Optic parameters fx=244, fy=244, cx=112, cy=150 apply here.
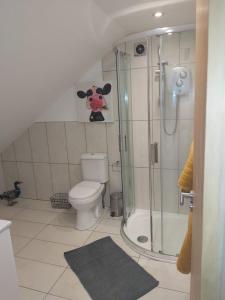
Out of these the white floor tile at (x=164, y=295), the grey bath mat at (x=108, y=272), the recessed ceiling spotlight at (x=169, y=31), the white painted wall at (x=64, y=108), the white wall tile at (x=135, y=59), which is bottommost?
the white floor tile at (x=164, y=295)

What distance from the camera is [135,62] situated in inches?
102

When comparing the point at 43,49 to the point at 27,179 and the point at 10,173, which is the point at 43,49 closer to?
the point at 27,179

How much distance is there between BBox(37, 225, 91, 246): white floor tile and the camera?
8.39 feet

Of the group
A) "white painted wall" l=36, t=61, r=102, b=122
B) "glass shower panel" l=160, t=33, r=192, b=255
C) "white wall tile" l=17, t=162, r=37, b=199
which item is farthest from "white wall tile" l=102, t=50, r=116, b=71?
"white wall tile" l=17, t=162, r=37, b=199

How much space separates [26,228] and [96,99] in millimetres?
1719

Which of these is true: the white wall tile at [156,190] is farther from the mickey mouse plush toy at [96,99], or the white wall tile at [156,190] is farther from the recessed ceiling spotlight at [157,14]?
the recessed ceiling spotlight at [157,14]

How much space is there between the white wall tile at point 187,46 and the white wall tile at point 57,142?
165cm

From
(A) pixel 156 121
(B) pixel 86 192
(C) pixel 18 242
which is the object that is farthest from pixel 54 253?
(A) pixel 156 121

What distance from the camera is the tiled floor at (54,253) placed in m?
1.90

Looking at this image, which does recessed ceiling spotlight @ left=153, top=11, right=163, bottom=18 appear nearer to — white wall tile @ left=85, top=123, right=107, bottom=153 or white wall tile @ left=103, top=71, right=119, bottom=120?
white wall tile @ left=103, top=71, right=119, bottom=120

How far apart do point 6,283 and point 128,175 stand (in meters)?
1.75

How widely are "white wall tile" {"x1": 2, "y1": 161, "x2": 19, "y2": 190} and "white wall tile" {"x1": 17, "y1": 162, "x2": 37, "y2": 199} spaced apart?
83mm

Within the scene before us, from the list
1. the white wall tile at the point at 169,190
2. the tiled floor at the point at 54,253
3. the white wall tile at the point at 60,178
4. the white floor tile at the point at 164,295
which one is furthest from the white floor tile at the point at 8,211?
the white floor tile at the point at 164,295

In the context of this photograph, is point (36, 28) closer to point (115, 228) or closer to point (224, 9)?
point (224, 9)
